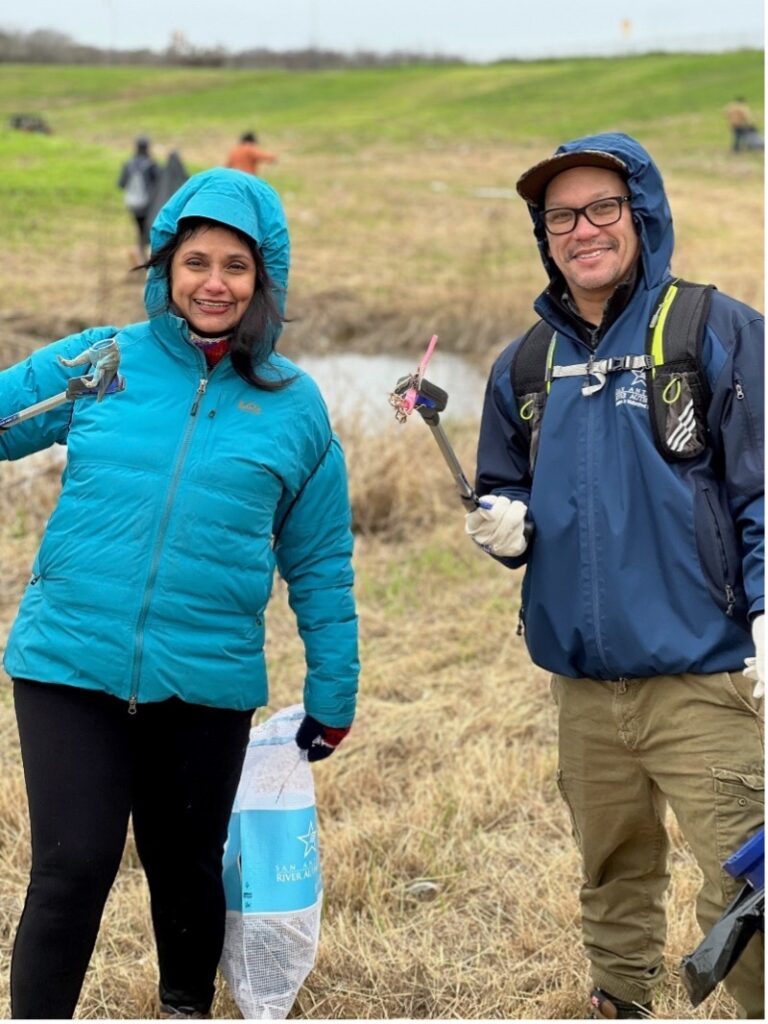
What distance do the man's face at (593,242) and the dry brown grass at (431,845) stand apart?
166 centimetres

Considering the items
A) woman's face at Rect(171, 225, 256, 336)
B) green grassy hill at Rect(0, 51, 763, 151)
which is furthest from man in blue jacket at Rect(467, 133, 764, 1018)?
green grassy hill at Rect(0, 51, 763, 151)

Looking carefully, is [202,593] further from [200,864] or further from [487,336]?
[487,336]

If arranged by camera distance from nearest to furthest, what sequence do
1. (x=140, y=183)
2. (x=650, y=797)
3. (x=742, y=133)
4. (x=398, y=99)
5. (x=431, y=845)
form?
1. (x=650, y=797)
2. (x=431, y=845)
3. (x=140, y=183)
4. (x=742, y=133)
5. (x=398, y=99)

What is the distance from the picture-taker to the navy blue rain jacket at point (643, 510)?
8.01 feet

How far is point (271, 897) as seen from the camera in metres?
2.97

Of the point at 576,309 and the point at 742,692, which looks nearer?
the point at 742,692

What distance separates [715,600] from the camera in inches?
97.2

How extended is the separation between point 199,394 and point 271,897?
46.4 inches

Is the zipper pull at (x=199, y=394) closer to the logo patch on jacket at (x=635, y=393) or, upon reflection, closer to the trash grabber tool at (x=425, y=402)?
the trash grabber tool at (x=425, y=402)

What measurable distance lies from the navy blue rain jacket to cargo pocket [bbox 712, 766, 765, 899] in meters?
0.21

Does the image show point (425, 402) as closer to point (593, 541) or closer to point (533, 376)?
point (533, 376)

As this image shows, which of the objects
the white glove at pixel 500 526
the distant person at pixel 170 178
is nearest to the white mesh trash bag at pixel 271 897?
the white glove at pixel 500 526

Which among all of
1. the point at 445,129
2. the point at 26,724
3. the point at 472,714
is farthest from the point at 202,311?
the point at 445,129

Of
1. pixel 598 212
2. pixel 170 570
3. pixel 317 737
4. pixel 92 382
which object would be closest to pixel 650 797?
pixel 317 737
